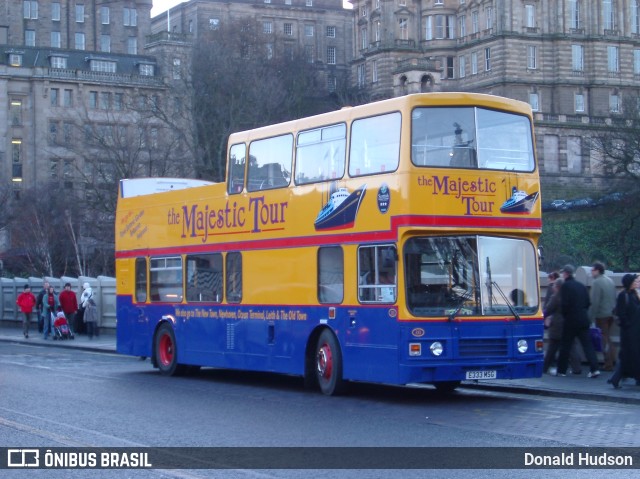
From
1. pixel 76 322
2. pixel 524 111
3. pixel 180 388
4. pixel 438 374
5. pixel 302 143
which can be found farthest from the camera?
pixel 76 322

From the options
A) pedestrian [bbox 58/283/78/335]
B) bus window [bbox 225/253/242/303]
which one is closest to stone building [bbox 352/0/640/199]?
pedestrian [bbox 58/283/78/335]

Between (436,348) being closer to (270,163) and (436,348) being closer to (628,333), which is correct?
(628,333)

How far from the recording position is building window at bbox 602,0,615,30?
130000 millimetres

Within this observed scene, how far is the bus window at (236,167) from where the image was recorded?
860 inches

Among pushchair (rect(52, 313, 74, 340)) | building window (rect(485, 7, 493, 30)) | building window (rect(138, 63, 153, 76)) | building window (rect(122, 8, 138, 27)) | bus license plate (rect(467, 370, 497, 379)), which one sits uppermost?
building window (rect(122, 8, 138, 27))

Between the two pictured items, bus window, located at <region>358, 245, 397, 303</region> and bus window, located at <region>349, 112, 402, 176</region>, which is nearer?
bus window, located at <region>358, 245, 397, 303</region>

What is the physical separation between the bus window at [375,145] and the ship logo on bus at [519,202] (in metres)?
1.81

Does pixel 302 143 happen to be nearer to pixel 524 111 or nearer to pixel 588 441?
pixel 524 111

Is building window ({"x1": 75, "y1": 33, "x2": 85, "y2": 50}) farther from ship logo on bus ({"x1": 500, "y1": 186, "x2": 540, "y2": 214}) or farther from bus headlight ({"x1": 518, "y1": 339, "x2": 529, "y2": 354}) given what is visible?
bus headlight ({"x1": 518, "y1": 339, "x2": 529, "y2": 354})

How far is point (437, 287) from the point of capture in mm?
17688

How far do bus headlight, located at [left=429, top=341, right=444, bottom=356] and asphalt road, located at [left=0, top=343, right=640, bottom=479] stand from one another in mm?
815

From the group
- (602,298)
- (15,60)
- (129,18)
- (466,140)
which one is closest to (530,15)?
(129,18)

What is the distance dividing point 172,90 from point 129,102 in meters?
2.47

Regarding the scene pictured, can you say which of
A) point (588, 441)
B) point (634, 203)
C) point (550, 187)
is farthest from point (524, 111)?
point (550, 187)
